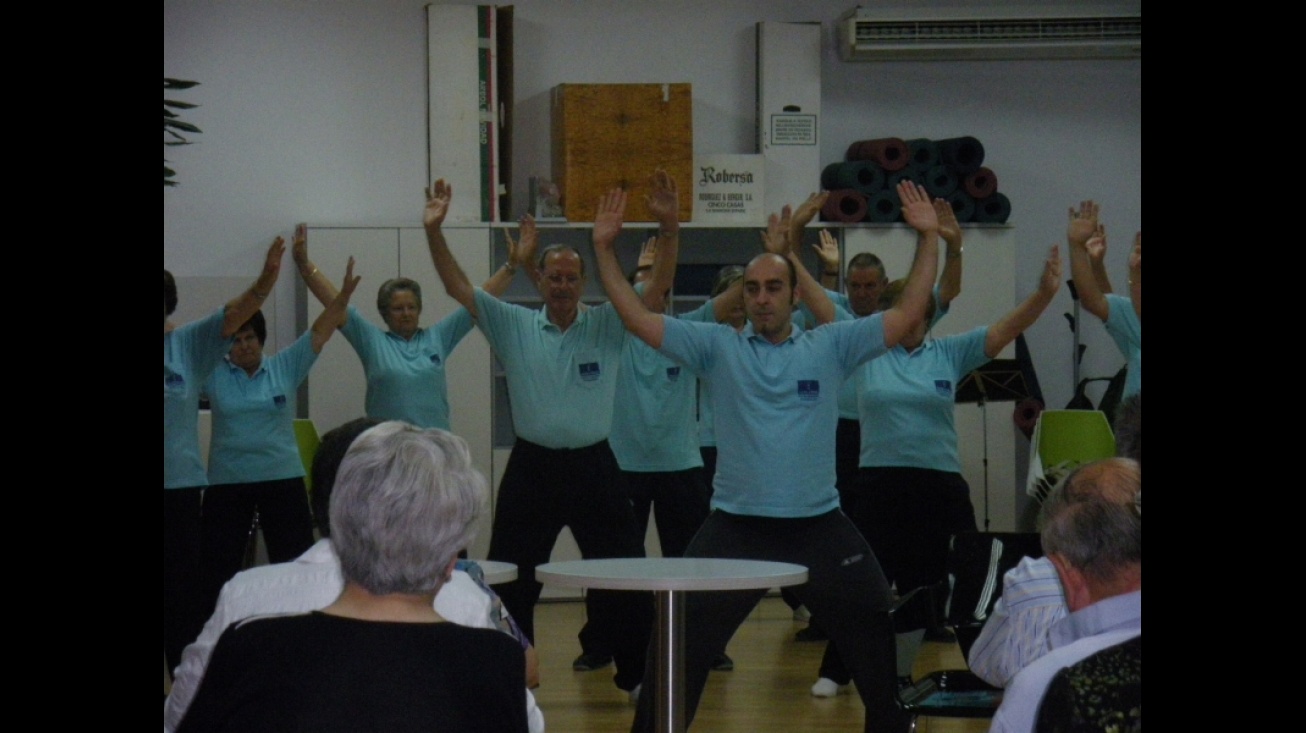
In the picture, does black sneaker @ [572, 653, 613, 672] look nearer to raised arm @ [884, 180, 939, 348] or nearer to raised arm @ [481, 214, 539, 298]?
raised arm @ [481, 214, 539, 298]

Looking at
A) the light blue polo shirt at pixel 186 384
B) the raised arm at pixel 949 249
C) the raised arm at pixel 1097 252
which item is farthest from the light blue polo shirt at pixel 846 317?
the light blue polo shirt at pixel 186 384

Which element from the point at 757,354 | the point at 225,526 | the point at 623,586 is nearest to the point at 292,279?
the point at 225,526

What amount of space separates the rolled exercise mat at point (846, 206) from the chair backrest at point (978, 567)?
15.9ft

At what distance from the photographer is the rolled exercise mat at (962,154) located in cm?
863

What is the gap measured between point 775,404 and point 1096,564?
2.41m

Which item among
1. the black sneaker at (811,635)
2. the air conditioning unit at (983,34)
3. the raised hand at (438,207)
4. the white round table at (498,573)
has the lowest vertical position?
the black sneaker at (811,635)

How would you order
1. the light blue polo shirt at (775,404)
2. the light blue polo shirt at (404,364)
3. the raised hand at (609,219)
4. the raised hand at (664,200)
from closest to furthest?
the light blue polo shirt at (775,404)
the raised hand at (609,219)
the raised hand at (664,200)
the light blue polo shirt at (404,364)

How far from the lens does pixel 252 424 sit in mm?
5895

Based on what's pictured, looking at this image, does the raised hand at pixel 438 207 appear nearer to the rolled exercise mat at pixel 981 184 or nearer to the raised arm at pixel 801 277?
the raised arm at pixel 801 277

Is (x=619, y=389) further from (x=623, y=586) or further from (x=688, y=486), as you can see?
(x=623, y=586)
